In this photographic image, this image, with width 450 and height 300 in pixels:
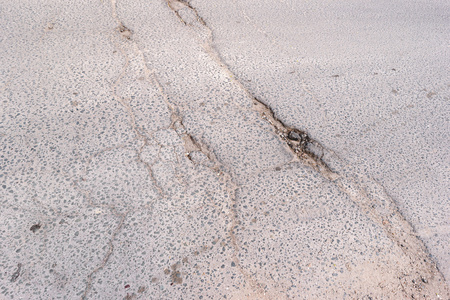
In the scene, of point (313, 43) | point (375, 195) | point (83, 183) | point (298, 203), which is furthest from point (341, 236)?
point (313, 43)

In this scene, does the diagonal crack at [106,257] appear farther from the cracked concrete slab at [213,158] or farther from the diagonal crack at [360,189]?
the diagonal crack at [360,189]

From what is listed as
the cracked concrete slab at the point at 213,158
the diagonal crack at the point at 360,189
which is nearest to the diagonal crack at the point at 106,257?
the cracked concrete slab at the point at 213,158

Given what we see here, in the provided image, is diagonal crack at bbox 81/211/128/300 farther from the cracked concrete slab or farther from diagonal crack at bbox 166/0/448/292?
diagonal crack at bbox 166/0/448/292

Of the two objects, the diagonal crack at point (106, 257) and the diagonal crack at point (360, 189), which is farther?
the diagonal crack at point (360, 189)

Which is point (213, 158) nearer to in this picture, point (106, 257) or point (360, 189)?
point (106, 257)

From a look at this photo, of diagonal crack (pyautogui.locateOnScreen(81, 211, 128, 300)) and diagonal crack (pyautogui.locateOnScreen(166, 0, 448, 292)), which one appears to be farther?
diagonal crack (pyautogui.locateOnScreen(166, 0, 448, 292))

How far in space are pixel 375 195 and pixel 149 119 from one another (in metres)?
2.06

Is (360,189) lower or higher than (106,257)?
higher

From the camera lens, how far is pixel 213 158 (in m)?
2.52

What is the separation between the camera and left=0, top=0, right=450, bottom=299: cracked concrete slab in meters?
1.93

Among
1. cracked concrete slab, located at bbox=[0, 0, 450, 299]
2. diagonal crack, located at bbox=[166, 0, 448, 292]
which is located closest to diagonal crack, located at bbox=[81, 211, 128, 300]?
cracked concrete slab, located at bbox=[0, 0, 450, 299]

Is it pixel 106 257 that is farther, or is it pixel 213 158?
pixel 213 158

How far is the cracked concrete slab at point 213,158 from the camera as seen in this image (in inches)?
76.0

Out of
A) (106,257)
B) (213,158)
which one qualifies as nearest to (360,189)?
(213,158)
